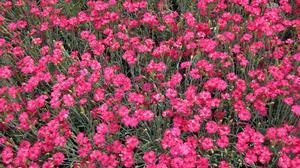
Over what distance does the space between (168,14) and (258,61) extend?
1.06 meters

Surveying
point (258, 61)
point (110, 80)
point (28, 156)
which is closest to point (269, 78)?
point (258, 61)

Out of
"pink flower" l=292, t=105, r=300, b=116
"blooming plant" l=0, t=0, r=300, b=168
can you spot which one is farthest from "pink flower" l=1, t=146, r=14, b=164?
"pink flower" l=292, t=105, r=300, b=116

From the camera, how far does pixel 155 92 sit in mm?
3387

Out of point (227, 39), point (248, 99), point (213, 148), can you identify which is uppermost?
point (227, 39)

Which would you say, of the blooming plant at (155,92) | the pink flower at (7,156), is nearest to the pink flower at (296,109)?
the blooming plant at (155,92)

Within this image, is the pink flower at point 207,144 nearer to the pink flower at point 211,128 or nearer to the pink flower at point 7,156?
the pink flower at point 211,128

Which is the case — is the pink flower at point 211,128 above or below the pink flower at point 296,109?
below

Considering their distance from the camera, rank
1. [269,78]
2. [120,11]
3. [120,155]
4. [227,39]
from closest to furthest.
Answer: [120,155], [269,78], [227,39], [120,11]

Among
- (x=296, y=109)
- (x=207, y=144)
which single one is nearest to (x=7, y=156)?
(x=207, y=144)

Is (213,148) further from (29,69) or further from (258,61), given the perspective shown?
(29,69)

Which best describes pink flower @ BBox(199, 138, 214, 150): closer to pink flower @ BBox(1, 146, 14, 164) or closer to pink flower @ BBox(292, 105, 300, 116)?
pink flower @ BBox(292, 105, 300, 116)

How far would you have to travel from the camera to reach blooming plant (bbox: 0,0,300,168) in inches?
118

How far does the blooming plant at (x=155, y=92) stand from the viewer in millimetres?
2990

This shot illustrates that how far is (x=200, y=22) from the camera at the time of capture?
3.98 metres
